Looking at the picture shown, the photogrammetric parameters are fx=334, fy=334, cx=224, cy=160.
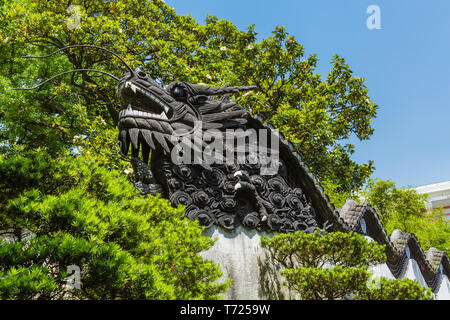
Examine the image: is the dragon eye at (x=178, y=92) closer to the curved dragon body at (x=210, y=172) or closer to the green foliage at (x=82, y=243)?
the curved dragon body at (x=210, y=172)

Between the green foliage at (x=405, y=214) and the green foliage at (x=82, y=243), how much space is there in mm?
17330

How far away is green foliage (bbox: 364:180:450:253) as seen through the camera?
18375 mm

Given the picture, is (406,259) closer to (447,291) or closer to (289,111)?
(447,291)

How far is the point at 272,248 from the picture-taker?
4605 millimetres

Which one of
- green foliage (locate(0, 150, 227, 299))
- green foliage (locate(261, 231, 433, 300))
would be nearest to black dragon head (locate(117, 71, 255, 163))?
green foliage (locate(0, 150, 227, 299))

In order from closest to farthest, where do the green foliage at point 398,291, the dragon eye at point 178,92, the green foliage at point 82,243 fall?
the green foliage at point 82,243 → the green foliage at point 398,291 → the dragon eye at point 178,92

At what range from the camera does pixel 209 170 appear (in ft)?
15.2

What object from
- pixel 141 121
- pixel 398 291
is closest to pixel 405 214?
pixel 398 291

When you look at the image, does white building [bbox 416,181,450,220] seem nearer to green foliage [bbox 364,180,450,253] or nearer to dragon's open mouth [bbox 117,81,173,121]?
green foliage [bbox 364,180,450,253]

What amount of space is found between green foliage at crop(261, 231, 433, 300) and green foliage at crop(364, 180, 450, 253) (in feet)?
50.4

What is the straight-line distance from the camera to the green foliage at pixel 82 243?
215cm

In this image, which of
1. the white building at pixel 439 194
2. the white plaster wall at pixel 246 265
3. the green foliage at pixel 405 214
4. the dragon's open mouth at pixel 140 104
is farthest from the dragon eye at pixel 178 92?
the white building at pixel 439 194

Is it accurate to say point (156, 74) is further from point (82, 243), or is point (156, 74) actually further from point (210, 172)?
point (82, 243)

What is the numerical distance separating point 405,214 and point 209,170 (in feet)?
61.1
